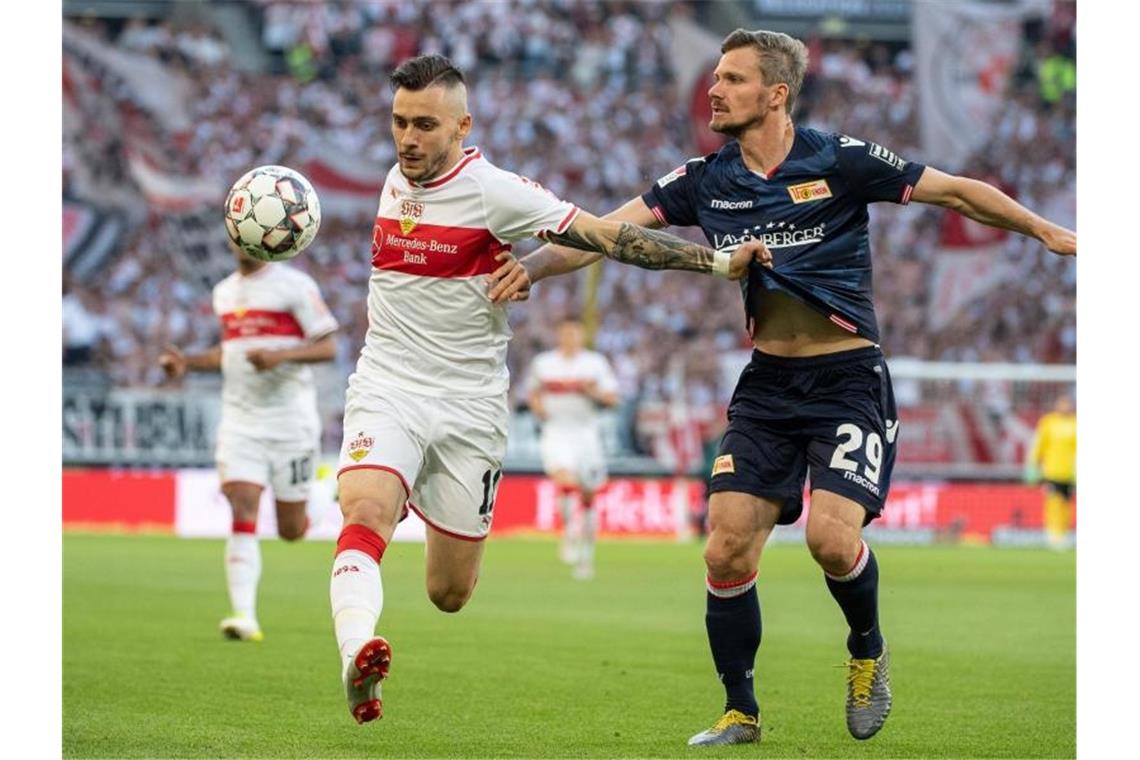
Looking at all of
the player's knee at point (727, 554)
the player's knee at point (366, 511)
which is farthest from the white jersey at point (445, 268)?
the player's knee at point (727, 554)

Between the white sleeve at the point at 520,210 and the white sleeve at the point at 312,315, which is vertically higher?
the white sleeve at the point at 520,210

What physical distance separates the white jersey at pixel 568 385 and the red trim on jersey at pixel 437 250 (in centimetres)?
1239

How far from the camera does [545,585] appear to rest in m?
17.2

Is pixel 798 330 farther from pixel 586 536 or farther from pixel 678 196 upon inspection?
pixel 586 536

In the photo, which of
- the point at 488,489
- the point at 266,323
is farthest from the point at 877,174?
the point at 266,323

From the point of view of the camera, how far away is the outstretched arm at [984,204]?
700cm

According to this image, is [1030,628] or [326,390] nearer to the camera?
[1030,628]

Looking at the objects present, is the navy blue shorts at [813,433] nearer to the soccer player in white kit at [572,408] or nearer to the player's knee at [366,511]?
the player's knee at [366,511]

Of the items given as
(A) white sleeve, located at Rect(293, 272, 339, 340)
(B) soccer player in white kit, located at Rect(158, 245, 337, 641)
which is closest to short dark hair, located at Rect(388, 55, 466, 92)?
(B) soccer player in white kit, located at Rect(158, 245, 337, 641)

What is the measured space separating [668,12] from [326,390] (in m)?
13.1

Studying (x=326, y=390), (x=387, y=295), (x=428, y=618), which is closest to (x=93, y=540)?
(x=326, y=390)

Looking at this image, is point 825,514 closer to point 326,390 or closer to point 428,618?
point 428,618

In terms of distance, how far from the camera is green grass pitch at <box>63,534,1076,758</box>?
7230 mm
